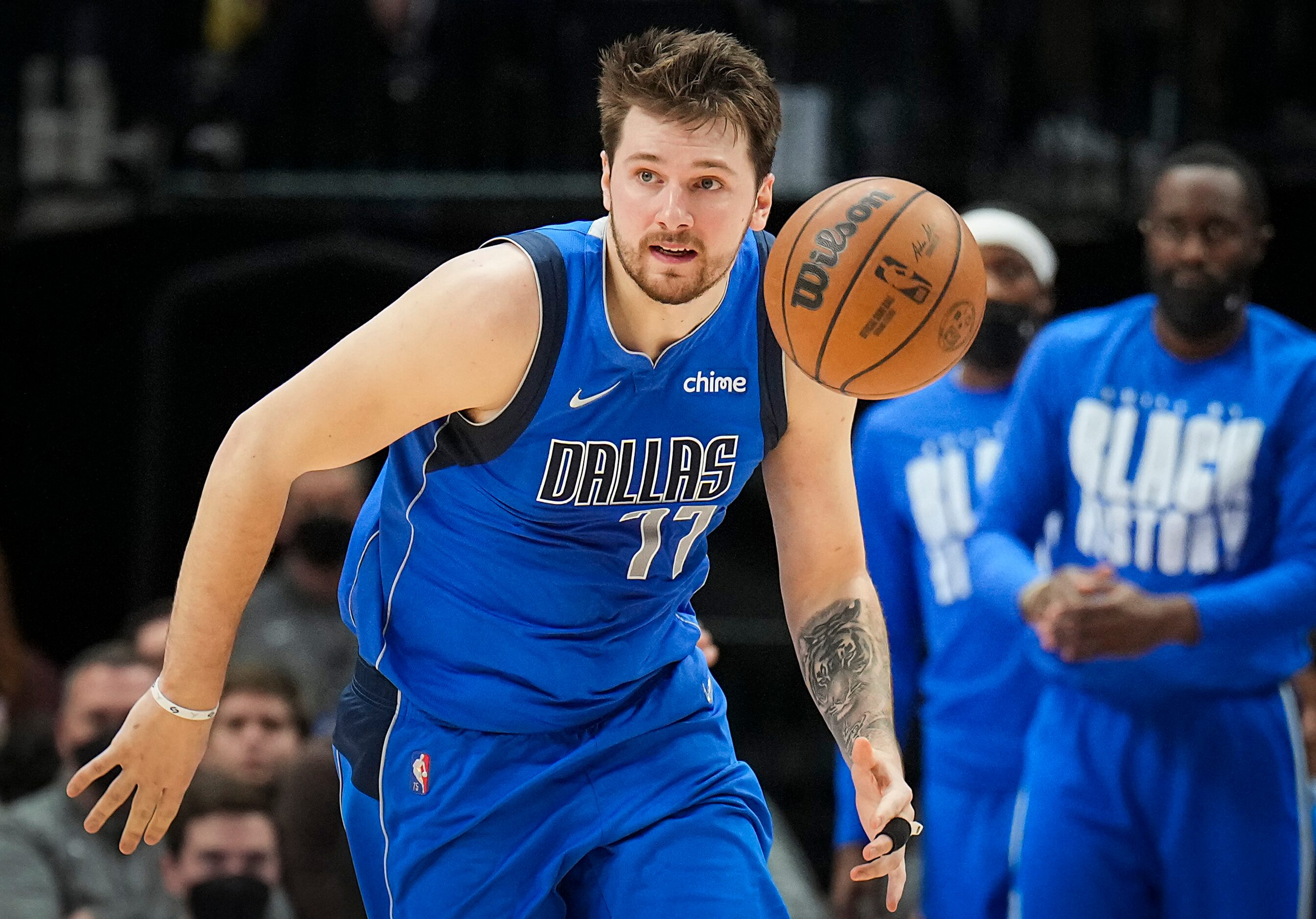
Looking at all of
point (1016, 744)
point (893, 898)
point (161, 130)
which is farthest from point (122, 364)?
point (893, 898)

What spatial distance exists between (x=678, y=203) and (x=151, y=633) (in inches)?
142

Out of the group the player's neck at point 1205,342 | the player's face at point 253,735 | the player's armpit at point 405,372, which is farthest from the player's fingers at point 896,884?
the player's face at point 253,735

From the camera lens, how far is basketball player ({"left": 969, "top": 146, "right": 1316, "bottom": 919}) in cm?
423

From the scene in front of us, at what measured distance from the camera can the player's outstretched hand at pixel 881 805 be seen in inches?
107

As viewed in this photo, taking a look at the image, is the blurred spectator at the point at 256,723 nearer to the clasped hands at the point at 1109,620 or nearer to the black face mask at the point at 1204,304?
the clasped hands at the point at 1109,620

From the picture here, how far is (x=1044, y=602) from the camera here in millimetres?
4250

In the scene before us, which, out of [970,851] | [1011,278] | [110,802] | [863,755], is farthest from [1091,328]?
[110,802]

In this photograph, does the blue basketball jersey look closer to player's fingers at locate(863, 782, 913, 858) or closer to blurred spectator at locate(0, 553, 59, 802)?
player's fingers at locate(863, 782, 913, 858)

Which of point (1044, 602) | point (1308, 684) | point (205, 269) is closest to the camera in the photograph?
point (1044, 602)

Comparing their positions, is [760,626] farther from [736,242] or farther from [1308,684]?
[736,242]

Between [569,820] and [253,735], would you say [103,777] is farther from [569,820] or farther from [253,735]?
[569,820]

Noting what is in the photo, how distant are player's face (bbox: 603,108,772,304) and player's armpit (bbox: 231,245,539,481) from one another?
0.21 metres

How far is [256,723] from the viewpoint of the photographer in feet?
17.6

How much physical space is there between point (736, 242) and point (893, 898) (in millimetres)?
1091
